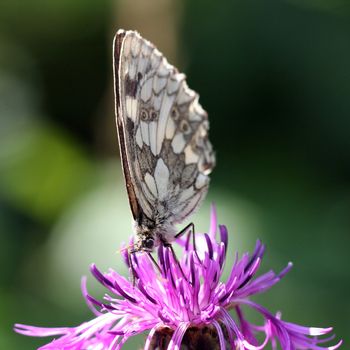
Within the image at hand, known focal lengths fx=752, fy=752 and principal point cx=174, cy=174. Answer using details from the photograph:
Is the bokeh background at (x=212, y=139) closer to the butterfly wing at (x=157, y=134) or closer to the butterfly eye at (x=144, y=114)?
the butterfly wing at (x=157, y=134)

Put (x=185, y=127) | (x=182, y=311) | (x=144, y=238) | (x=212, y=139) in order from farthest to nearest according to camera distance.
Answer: (x=212, y=139), (x=185, y=127), (x=144, y=238), (x=182, y=311)

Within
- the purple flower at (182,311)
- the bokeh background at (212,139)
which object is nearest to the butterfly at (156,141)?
the purple flower at (182,311)

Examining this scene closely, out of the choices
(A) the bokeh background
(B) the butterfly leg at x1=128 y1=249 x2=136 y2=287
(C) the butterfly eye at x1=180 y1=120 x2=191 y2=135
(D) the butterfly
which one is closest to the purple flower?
(B) the butterfly leg at x1=128 y1=249 x2=136 y2=287

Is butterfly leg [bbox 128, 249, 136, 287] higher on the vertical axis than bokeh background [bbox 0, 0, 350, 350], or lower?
lower

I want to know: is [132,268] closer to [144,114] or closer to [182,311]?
[182,311]

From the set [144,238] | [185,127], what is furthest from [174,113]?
[144,238]

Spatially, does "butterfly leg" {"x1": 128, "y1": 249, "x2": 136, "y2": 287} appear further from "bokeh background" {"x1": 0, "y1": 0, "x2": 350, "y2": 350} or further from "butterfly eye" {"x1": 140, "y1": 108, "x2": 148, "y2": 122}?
"bokeh background" {"x1": 0, "y1": 0, "x2": 350, "y2": 350}

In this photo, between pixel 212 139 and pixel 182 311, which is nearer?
pixel 182 311

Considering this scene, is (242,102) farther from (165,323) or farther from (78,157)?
(165,323)
